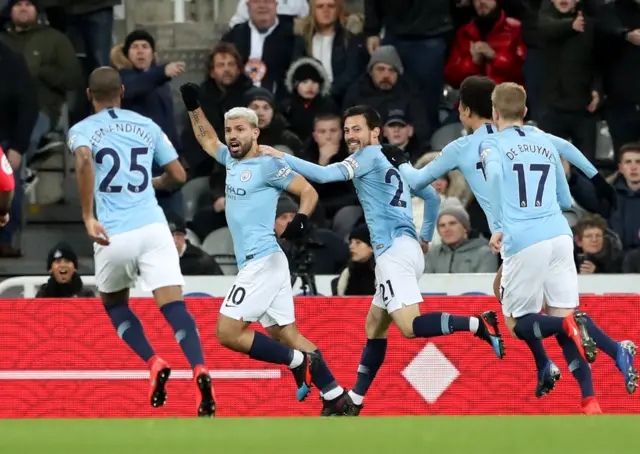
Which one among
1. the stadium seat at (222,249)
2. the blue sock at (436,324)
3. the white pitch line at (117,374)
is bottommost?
the white pitch line at (117,374)

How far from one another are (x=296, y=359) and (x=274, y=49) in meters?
5.18

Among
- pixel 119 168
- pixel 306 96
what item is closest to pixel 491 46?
pixel 306 96

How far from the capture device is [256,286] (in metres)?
10.7

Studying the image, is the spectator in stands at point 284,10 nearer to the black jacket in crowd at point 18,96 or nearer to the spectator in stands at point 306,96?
the spectator in stands at point 306,96

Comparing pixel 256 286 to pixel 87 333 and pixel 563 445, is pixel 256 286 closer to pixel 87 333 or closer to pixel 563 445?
pixel 87 333

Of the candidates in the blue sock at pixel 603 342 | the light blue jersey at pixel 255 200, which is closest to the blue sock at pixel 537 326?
the blue sock at pixel 603 342

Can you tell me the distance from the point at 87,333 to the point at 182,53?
5138mm

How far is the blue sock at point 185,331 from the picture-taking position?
33.3 ft

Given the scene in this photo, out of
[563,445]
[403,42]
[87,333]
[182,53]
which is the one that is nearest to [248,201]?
[87,333]

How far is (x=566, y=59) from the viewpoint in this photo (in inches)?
585

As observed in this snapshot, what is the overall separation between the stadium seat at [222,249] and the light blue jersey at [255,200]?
10.4 feet

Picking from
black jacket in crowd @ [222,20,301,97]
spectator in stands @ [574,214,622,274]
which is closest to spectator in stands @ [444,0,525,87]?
black jacket in crowd @ [222,20,301,97]

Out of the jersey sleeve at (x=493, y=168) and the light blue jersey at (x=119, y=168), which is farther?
the light blue jersey at (x=119, y=168)

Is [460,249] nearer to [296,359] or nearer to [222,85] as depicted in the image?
[296,359]
